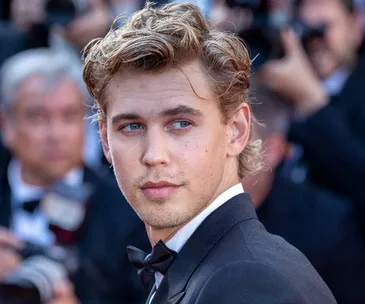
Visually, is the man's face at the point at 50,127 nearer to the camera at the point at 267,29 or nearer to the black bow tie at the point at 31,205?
the black bow tie at the point at 31,205

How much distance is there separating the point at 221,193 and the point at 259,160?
15.6 inches

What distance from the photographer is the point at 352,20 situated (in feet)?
17.0

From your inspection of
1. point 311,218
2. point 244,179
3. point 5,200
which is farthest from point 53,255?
point 311,218

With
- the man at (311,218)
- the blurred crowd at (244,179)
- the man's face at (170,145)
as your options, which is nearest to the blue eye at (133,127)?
the man's face at (170,145)

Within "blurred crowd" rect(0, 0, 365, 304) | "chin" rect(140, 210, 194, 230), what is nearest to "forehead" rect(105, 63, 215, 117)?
"chin" rect(140, 210, 194, 230)

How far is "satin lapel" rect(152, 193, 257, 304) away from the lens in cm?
211

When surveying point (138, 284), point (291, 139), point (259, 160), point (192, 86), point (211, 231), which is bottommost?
point (138, 284)

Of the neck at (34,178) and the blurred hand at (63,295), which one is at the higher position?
the blurred hand at (63,295)

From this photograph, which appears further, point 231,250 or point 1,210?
point 1,210

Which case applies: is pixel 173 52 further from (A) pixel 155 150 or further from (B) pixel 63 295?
(B) pixel 63 295

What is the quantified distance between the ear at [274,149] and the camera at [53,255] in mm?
916

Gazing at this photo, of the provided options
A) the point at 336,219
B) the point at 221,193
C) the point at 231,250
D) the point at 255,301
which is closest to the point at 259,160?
the point at 221,193

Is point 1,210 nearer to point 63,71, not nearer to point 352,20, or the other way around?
point 63,71

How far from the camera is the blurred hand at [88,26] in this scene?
17.4ft
